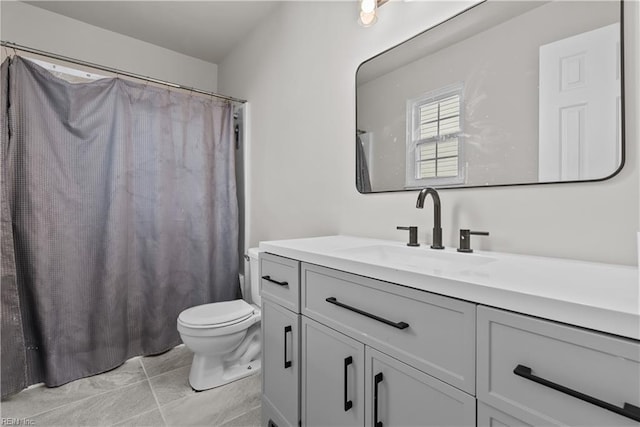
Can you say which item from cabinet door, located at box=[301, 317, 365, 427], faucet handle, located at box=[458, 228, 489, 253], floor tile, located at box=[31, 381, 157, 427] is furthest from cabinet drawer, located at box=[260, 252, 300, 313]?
floor tile, located at box=[31, 381, 157, 427]

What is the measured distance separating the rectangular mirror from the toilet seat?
1.09 m

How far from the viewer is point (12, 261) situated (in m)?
1.68

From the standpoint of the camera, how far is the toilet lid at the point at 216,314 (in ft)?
5.70

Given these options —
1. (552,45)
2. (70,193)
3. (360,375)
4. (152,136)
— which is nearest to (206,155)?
(152,136)

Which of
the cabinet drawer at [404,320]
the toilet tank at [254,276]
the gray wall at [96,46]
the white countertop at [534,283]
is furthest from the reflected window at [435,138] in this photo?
the gray wall at [96,46]

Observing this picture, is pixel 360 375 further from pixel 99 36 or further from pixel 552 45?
pixel 99 36

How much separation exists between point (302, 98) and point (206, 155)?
0.91 meters

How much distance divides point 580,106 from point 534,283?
0.64 metres

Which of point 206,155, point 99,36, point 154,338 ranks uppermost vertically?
point 99,36

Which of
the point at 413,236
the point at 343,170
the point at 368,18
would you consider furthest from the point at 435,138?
the point at 368,18

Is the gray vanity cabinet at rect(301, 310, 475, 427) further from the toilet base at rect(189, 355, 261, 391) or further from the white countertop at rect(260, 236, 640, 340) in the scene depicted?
the toilet base at rect(189, 355, 261, 391)

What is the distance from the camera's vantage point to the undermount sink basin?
40.1 inches

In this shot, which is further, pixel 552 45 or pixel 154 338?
pixel 154 338

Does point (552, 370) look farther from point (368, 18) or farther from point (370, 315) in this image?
point (368, 18)
